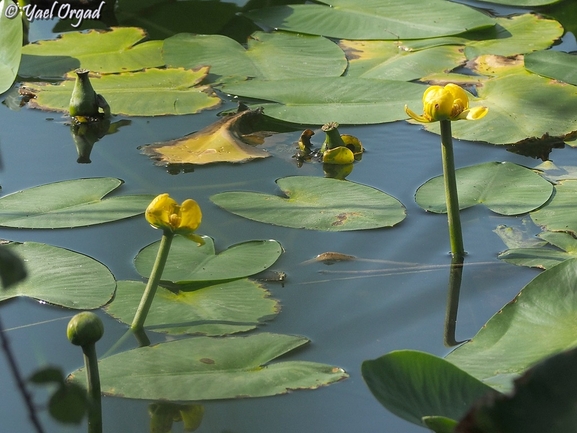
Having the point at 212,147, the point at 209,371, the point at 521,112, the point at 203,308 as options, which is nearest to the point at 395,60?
the point at 521,112

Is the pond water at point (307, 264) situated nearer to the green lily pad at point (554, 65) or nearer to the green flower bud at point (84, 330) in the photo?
the green flower bud at point (84, 330)

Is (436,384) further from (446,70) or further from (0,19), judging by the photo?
(0,19)

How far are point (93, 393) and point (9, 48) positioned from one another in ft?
4.07

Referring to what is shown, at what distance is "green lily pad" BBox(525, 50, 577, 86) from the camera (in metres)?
1.91

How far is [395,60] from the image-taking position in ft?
6.87

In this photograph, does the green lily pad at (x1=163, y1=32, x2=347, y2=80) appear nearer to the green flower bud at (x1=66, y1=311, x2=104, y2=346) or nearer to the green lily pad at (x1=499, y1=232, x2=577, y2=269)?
the green lily pad at (x1=499, y1=232, x2=577, y2=269)

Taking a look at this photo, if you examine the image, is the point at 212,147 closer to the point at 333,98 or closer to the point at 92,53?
the point at 333,98

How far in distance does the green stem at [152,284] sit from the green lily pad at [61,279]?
9cm

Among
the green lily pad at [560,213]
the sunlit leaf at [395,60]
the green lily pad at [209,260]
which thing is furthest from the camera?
the sunlit leaf at [395,60]

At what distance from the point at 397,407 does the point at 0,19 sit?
5.08ft

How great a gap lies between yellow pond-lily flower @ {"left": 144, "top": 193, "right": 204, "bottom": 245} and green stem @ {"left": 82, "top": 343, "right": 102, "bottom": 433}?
21 cm

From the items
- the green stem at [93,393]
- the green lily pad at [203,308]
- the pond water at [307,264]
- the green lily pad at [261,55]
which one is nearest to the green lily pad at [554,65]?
the pond water at [307,264]

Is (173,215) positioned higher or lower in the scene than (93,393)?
higher

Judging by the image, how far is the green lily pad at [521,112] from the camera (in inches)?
67.5
